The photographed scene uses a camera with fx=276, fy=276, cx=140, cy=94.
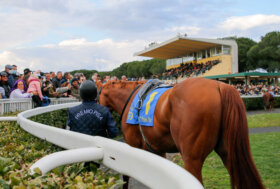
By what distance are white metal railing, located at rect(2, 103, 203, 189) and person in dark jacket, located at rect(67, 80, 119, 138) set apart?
30.1 inches

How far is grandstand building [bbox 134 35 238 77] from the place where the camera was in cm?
3600

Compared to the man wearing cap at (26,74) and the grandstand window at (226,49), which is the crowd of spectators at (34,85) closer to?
the man wearing cap at (26,74)

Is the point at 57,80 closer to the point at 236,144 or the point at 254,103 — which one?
the point at 236,144

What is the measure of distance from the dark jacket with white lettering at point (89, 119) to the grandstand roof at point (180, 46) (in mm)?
33853

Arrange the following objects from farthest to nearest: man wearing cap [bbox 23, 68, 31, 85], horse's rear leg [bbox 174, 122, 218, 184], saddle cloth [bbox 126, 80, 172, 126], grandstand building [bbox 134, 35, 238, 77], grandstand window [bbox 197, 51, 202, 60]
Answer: grandstand window [bbox 197, 51, 202, 60]
grandstand building [bbox 134, 35, 238, 77]
man wearing cap [bbox 23, 68, 31, 85]
saddle cloth [bbox 126, 80, 172, 126]
horse's rear leg [bbox 174, 122, 218, 184]

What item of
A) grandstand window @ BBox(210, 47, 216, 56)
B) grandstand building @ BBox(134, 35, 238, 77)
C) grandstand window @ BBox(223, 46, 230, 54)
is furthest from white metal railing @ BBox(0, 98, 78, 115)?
grandstand window @ BBox(210, 47, 216, 56)

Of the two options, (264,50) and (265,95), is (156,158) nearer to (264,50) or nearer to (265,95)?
(265,95)

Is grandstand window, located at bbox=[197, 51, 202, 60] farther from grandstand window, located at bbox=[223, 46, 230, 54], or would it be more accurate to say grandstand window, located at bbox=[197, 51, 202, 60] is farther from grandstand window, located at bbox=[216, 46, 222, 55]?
grandstand window, located at bbox=[223, 46, 230, 54]

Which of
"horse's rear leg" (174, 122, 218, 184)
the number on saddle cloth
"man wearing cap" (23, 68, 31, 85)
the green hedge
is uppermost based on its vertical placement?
"man wearing cap" (23, 68, 31, 85)

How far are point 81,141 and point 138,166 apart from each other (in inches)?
30.8

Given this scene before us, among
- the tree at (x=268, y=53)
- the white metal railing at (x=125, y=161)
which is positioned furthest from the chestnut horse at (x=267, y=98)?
the tree at (x=268, y=53)

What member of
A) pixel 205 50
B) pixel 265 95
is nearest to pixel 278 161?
pixel 265 95

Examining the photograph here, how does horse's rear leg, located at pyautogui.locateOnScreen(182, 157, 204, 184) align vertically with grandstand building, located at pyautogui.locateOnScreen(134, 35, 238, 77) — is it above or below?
below

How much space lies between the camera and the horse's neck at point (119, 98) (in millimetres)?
4523
